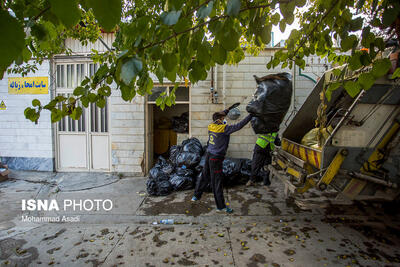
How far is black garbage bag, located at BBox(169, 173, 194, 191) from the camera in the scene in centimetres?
472

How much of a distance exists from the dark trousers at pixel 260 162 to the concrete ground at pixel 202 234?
0.46 m

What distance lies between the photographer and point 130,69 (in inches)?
31.0

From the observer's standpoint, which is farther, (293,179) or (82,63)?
(82,63)

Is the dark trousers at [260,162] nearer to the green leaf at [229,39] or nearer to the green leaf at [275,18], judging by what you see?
the green leaf at [275,18]

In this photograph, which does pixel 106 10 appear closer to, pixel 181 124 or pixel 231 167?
pixel 231 167

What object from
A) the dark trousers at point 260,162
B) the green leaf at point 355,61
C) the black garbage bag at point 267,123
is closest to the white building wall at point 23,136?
the dark trousers at point 260,162

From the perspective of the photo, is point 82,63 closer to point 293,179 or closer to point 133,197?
point 133,197

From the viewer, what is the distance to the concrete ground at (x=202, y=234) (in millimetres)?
2570

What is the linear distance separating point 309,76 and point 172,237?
514 centimetres

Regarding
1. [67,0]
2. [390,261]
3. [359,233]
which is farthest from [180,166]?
[67,0]

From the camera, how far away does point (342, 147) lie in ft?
8.93

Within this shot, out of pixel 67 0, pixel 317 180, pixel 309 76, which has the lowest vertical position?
pixel 317 180

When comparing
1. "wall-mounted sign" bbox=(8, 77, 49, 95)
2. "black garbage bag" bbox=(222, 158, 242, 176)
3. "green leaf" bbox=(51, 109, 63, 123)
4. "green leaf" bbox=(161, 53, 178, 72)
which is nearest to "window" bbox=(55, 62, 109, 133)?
"wall-mounted sign" bbox=(8, 77, 49, 95)

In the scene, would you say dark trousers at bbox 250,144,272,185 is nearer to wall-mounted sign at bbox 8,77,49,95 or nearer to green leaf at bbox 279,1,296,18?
green leaf at bbox 279,1,296,18
